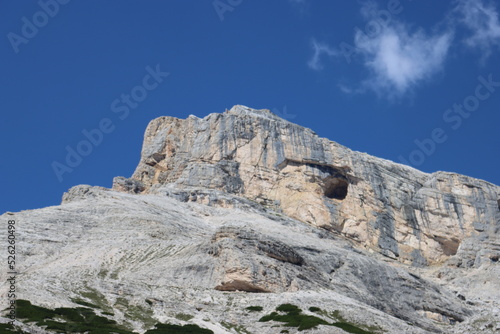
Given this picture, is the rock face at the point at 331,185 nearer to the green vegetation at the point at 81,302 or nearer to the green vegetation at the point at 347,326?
the green vegetation at the point at 347,326

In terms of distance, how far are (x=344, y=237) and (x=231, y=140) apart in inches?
1250

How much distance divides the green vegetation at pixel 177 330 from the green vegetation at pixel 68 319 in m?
2.45

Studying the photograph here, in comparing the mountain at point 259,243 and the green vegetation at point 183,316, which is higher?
the mountain at point 259,243


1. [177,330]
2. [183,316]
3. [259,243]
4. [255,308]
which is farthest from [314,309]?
[259,243]

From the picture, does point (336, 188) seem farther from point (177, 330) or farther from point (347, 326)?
point (177, 330)

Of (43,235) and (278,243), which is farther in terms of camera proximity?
(43,235)

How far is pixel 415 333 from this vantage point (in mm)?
69250

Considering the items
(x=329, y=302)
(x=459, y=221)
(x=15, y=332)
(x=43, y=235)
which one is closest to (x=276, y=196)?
(x=459, y=221)

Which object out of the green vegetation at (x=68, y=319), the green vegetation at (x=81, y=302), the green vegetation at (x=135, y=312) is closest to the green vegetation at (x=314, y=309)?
the green vegetation at (x=135, y=312)

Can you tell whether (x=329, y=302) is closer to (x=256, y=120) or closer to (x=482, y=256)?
(x=482, y=256)

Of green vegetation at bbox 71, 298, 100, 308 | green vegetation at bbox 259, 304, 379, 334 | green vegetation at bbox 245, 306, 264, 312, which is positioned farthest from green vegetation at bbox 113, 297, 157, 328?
green vegetation at bbox 259, 304, 379, 334

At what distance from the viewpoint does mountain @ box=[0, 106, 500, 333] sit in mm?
70188

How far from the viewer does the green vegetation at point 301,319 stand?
2562 inches

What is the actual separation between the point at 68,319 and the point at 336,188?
113159mm
